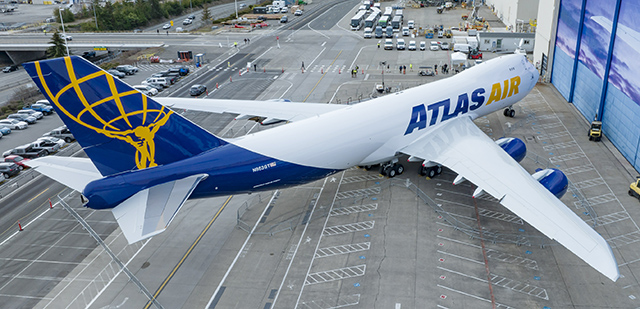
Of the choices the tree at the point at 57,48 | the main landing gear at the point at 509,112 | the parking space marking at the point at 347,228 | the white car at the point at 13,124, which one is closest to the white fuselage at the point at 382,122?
the parking space marking at the point at 347,228

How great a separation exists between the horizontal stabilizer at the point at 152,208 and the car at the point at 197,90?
4528cm

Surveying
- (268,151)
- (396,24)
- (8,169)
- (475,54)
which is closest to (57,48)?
(8,169)

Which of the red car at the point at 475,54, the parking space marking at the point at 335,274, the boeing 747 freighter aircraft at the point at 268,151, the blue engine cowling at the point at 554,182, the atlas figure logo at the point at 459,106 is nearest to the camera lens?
the boeing 747 freighter aircraft at the point at 268,151

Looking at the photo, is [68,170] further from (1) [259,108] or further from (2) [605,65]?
(2) [605,65]

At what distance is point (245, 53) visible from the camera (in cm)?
10325

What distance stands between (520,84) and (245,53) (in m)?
64.7

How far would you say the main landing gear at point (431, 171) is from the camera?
44106 mm

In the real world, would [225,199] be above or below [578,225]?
below

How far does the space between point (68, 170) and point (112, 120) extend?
4.78 meters

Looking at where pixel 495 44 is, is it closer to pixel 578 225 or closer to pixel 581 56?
pixel 581 56

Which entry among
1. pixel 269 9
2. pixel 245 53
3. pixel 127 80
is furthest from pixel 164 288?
pixel 269 9

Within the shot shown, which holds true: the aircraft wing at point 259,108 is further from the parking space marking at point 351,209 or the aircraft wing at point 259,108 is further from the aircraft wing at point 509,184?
the parking space marking at point 351,209

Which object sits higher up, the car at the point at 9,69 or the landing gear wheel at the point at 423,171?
the car at the point at 9,69

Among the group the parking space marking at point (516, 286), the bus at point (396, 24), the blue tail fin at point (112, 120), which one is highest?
the blue tail fin at point (112, 120)
